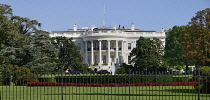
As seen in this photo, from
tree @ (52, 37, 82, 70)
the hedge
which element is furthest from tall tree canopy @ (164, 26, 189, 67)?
the hedge

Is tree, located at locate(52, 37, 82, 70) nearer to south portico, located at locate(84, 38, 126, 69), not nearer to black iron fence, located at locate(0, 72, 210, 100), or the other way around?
south portico, located at locate(84, 38, 126, 69)

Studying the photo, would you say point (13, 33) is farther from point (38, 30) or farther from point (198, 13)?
point (198, 13)

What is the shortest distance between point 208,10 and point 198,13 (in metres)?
1.17

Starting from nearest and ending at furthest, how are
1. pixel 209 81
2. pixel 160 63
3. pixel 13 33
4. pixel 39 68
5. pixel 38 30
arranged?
1. pixel 209 81
2. pixel 13 33
3. pixel 39 68
4. pixel 38 30
5. pixel 160 63

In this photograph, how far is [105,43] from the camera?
85562 millimetres

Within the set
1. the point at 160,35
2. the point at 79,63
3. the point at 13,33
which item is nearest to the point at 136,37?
the point at 160,35

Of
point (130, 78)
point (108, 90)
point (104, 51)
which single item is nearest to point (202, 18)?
point (130, 78)

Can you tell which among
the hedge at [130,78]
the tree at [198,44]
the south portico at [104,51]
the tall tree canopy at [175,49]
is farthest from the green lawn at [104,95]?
the south portico at [104,51]

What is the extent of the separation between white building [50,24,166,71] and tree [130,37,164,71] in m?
16.8

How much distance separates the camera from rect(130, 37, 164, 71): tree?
198ft

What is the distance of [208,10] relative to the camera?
4766 cm

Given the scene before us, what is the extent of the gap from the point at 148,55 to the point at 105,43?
2522cm

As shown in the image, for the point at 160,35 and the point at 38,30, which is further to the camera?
the point at 160,35

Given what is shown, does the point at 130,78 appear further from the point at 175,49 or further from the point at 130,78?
the point at 175,49
